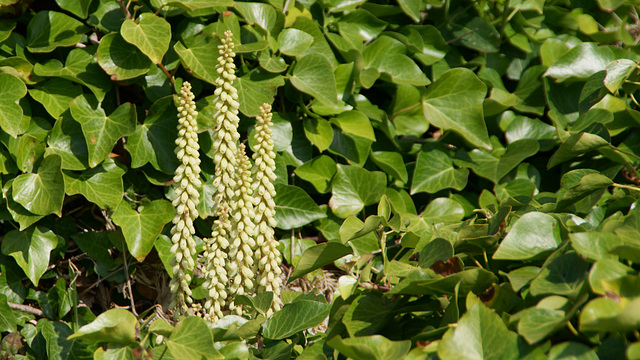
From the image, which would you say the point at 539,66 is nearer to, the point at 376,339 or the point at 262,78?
the point at 262,78

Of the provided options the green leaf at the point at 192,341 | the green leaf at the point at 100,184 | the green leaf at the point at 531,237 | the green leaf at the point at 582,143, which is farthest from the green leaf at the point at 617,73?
the green leaf at the point at 100,184

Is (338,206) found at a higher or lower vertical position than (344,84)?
lower

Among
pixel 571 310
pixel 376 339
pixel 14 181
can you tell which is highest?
pixel 571 310

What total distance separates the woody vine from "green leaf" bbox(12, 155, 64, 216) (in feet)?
1.69

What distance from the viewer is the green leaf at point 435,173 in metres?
2.42

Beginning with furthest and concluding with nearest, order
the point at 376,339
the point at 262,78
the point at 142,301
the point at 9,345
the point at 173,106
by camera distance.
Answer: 1. the point at 142,301
2. the point at 262,78
3. the point at 173,106
4. the point at 9,345
5. the point at 376,339

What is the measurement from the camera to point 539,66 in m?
2.69

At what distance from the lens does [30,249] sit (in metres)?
1.96

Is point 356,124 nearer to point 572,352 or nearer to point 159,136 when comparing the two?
point 159,136

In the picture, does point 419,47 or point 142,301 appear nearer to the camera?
point 142,301

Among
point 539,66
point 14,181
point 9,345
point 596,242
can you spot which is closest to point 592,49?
point 539,66

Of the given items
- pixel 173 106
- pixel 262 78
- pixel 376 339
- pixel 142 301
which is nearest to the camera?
pixel 376 339

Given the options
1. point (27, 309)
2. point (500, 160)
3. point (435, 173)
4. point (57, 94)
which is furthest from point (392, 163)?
point (27, 309)

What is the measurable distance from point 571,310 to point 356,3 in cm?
181
